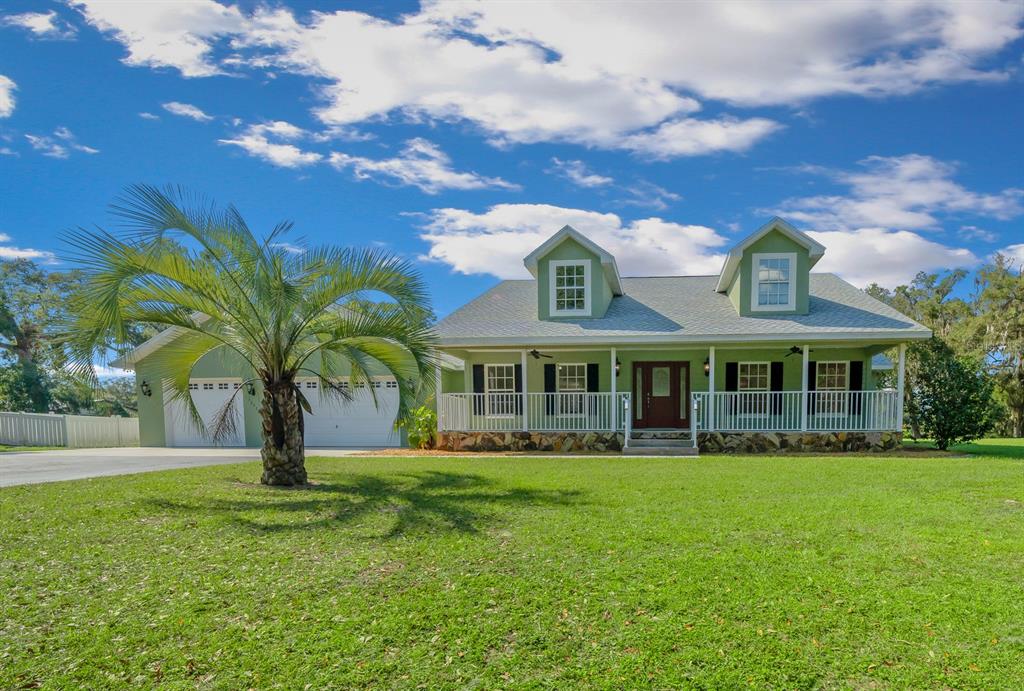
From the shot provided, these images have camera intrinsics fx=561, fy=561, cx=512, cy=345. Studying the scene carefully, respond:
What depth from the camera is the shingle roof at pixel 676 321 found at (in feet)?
44.0

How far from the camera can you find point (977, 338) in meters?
25.3

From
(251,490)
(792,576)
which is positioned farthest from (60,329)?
(792,576)

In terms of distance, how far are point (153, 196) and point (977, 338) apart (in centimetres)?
3143

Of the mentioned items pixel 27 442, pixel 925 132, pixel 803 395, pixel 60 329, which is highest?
pixel 925 132

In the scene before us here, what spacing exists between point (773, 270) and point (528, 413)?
7497 mm

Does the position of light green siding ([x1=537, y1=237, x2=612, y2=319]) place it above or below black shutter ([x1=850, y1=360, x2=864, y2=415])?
above

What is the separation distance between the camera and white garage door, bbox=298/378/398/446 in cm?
1677

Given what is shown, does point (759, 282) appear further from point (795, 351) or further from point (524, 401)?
point (524, 401)

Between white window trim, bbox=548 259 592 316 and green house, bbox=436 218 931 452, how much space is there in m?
0.03

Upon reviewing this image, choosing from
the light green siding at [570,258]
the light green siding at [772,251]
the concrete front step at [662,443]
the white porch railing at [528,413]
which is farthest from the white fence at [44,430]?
the light green siding at [772,251]

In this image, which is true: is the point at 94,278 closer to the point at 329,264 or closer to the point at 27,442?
the point at 329,264

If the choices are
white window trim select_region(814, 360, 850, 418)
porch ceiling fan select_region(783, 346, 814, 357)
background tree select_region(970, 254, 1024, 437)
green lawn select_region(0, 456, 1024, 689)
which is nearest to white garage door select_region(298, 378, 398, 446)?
green lawn select_region(0, 456, 1024, 689)

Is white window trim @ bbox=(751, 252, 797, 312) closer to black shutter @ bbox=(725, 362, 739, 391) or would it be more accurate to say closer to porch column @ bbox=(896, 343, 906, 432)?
black shutter @ bbox=(725, 362, 739, 391)

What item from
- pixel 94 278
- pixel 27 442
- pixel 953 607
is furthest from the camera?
pixel 27 442
